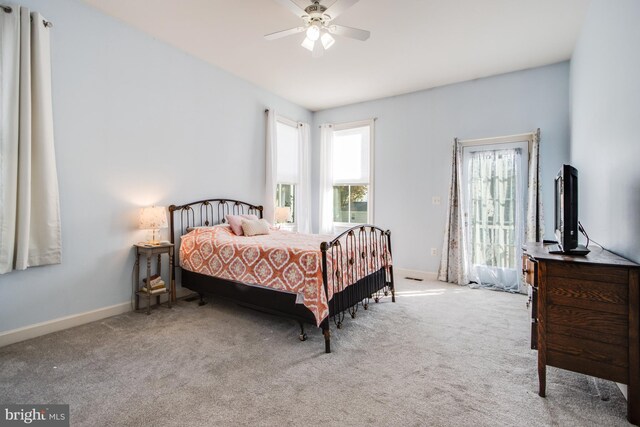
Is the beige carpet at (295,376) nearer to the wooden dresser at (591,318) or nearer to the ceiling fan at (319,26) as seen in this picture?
the wooden dresser at (591,318)

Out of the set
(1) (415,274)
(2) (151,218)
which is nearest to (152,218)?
(2) (151,218)

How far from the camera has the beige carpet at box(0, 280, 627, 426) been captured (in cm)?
167

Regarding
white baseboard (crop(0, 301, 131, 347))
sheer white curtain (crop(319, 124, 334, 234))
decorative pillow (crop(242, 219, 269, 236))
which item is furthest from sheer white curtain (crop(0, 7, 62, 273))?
sheer white curtain (crop(319, 124, 334, 234))

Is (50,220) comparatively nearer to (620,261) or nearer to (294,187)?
(294,187)

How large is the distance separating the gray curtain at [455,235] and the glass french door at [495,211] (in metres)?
0.11

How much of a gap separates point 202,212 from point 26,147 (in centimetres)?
186

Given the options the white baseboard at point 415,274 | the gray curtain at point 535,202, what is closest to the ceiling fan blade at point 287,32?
the gray curtain at point 535,202

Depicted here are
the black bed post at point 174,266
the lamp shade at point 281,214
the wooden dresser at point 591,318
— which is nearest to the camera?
the wooden dresser at point 591,318

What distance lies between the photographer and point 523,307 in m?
3.46

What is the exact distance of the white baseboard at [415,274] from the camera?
4773 mm

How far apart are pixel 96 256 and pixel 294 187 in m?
3.26

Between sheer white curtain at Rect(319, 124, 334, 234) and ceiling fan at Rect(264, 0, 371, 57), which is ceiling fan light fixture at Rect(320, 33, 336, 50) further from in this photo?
sheer white curtain at Rect(319, 124, 334, 234)

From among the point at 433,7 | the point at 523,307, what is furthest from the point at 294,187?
the point at 523,307

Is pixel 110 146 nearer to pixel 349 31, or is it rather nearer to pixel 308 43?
pixel 308 43
